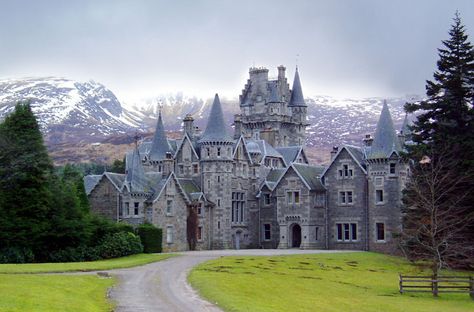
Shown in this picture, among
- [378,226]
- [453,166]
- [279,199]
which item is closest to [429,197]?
[453,166]

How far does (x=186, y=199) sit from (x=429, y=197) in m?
29.3

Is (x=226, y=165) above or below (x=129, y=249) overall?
above

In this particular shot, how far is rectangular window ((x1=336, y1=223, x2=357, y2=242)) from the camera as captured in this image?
281 ft

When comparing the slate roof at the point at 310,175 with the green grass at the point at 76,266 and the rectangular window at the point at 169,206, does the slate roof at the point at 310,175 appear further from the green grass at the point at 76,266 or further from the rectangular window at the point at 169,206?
the green grass at the point at 76,266

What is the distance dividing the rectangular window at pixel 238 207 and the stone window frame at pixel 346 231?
11.4 m

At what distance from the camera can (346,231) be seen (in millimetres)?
86125

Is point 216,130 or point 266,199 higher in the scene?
point 216,130

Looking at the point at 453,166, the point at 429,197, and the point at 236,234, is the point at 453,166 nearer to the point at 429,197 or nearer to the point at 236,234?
the point at 429,197

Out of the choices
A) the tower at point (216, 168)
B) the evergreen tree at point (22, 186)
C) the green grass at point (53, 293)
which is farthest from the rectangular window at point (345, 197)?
the green grass at point (53, 293)

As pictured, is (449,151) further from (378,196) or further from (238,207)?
(238,207)

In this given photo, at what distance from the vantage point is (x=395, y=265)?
2815 inches

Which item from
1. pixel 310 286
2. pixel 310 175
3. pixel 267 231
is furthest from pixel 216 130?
pixel 310 286

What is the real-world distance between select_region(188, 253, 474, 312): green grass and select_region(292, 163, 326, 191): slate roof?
52.6 feet

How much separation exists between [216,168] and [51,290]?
49227 mm
